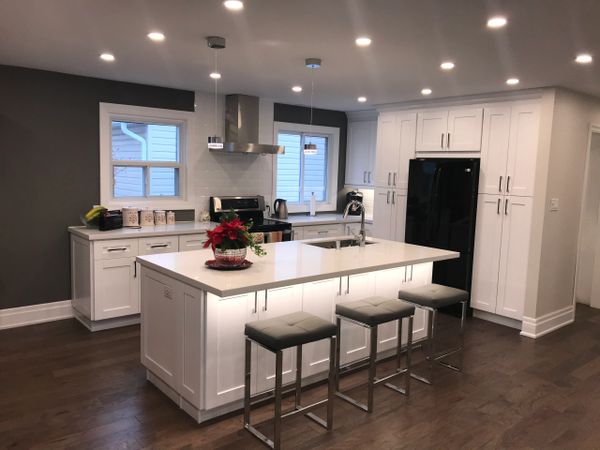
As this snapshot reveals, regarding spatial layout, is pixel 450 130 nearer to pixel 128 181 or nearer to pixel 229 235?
pixel 229 235

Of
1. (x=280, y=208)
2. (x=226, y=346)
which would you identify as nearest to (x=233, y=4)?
(x=226, y=346)

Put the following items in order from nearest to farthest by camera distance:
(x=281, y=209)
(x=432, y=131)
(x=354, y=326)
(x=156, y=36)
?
1. (x=156, y=36)
2. (x=354, y=326)
3. (x=432, y=131)
4. (x=281, y=209)

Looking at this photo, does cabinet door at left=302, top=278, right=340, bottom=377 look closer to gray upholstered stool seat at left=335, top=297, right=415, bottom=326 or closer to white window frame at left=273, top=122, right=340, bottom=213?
gray upholstered stool seat at left=335, top=297, right=415, bottom=326

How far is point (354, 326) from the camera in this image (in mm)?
3758

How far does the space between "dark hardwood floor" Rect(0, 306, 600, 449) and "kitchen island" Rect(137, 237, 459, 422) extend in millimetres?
191

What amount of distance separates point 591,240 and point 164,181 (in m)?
5.18

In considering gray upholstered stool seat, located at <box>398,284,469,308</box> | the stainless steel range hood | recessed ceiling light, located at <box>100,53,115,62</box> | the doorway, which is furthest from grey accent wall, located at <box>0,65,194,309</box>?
the doorway

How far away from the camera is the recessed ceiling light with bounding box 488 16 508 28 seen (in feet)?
8.90

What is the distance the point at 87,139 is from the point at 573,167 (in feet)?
16.3

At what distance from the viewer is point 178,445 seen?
9.07 ft

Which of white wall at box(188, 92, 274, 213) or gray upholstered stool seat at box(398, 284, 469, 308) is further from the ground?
white wall at box(188, 92, 274, 213)

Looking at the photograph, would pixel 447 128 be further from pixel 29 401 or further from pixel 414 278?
pixel 29 401

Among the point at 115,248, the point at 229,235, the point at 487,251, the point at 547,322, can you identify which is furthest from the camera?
the point at 487,251

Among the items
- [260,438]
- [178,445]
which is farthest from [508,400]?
[178,445]
